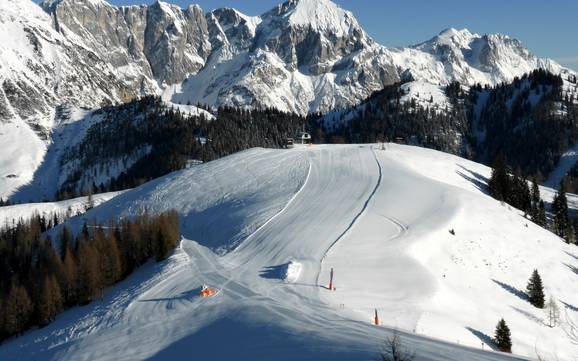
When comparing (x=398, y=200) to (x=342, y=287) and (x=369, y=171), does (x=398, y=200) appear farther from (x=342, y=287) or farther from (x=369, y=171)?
(x=342, y=287)

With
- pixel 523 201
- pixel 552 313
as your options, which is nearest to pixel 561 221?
pixel 523 201

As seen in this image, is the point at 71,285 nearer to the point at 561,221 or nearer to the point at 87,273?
the point at 87,273

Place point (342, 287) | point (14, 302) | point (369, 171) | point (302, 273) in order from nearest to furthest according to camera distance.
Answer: point (342, 287)
point (302, 273)
point (14, 302)
point (369, 171)

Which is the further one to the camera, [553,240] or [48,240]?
[48,240]

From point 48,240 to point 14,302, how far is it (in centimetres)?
4476

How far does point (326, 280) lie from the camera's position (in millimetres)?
49719

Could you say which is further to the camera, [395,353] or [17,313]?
[17,313]

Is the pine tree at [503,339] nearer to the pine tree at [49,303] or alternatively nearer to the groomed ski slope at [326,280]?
the groomed ski slope at [326,280]

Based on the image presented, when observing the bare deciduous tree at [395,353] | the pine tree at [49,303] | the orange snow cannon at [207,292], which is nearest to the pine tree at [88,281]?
the pine tree at [49,303]

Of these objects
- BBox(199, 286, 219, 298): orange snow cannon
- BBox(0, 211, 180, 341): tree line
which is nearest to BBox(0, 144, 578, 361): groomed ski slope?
BBox(199, 286, 219, 298): orange snow cannon

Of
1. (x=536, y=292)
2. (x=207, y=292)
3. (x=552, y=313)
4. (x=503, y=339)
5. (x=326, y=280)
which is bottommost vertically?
(x=552, y=313)

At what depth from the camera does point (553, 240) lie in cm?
7250

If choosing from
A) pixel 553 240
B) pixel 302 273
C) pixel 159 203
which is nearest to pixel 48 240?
pixel 159 203

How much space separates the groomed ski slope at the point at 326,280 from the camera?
37.1 metres
